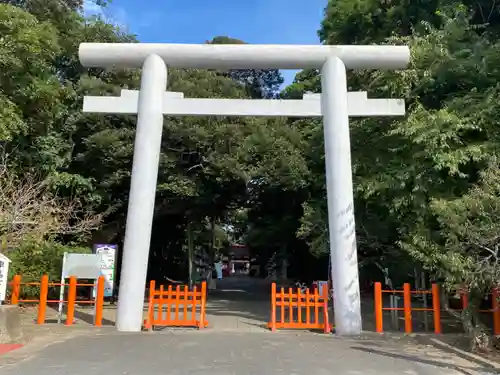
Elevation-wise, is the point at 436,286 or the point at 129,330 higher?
the point at 436,286

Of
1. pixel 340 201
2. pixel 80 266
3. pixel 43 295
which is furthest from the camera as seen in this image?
pixel 80 266

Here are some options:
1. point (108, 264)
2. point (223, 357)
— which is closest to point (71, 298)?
point (108, 264)

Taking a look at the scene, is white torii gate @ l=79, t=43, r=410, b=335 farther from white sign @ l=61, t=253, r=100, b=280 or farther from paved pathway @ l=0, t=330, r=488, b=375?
white sign @ l=61, t=253, r=100, b=280

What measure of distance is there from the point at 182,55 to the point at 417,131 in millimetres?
5763

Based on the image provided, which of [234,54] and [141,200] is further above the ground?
[234,54]

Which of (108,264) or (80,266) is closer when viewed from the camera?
(80,266)

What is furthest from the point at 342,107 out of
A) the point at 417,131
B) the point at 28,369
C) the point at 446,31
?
the point at 28,369

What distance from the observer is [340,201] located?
1142 cm

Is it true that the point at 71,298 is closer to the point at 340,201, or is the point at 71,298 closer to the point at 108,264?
the point at 108,264

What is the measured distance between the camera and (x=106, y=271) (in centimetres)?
1522

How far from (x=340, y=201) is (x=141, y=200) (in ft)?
14.9

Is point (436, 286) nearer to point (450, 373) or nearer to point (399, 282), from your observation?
point (450, 373)

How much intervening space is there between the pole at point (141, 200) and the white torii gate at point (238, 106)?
0.02m

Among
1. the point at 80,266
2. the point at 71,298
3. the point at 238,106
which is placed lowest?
the point at 71,298
